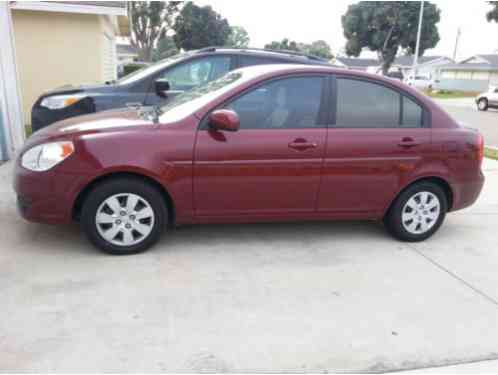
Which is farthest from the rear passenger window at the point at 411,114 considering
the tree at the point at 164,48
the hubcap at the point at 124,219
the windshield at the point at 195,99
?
the tree at the point at 164,48

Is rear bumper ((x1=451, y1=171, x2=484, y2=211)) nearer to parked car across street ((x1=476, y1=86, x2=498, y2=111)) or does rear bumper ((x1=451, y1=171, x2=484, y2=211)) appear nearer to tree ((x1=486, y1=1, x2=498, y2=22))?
parked car across street ((x1=476, y1=86, x2=498, y2=111))

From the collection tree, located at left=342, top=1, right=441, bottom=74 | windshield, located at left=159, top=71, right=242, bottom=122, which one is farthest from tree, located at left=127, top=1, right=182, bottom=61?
windshield, located at left=159, top=71, right=242, bottom=122

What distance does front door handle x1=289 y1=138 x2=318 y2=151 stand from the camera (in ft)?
13.2

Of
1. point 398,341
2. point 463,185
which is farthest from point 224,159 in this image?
point 463,185

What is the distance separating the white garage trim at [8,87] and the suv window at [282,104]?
4.24 meters

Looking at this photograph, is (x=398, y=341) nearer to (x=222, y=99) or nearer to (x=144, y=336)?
(x=144, y=336)

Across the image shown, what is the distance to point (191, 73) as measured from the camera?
6375mm

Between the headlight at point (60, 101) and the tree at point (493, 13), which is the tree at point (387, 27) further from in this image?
the headlight at point (60, 101)

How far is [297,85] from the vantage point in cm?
414

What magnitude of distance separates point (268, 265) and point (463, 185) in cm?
219

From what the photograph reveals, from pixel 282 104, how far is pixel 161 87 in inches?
96.3

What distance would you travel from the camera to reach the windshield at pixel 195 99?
13.2 ft

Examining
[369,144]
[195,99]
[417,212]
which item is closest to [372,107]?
[369,144]

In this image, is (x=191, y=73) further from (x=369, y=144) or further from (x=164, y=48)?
(x=164, y=48)
